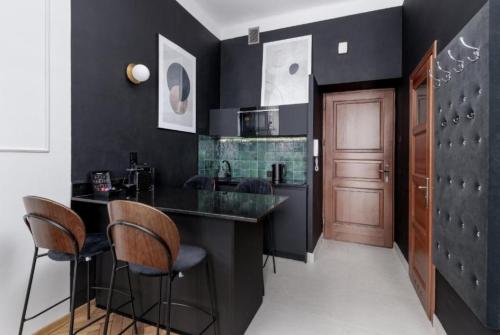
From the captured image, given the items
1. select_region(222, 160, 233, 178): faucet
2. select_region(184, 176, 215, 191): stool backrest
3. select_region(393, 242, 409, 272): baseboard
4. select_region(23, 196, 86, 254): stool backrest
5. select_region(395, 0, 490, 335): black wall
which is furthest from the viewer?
select_region(222, 160, 233, 178): faucet

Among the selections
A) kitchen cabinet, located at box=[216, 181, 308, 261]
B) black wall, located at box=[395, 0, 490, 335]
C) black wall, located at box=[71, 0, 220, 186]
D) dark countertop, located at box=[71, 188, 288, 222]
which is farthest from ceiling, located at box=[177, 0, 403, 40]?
dark countertop, located at box=[71, 188, 288, 222]

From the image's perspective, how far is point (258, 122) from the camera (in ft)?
11.7

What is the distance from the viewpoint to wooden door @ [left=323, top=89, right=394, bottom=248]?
361cm

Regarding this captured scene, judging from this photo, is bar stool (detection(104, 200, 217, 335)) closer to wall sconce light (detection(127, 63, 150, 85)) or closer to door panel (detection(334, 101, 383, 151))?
wall sconce light (detection(127, 63, 150, 85))

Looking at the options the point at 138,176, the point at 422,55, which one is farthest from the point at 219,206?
the point at 422,55

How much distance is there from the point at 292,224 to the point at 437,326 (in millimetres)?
1626

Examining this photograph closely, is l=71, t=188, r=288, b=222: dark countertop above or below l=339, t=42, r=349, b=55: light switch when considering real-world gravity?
below

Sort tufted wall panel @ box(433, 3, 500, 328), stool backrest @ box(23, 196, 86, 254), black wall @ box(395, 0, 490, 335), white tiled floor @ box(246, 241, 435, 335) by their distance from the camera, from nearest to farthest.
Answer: tufted wall panel @ box(433, 3, 500, 328) → stool backrest @ box(23, 196, 86, 254) → black wall @ box(395, 0, 490, 335) → white tiled floor @ box(246, 241, 435, 335)

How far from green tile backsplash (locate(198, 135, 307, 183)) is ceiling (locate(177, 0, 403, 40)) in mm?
1733

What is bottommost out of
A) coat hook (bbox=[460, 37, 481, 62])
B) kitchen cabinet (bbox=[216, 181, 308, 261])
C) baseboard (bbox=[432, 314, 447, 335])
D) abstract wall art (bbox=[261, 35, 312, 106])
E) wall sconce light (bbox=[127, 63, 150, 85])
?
baseboard (bbox=[432, 314, 447, 335])

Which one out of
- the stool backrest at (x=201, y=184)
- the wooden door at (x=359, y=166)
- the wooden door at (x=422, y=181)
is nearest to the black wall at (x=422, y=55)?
the wooden door at (x=422, y=181)

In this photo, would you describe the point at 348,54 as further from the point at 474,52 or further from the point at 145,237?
the point at 145,237

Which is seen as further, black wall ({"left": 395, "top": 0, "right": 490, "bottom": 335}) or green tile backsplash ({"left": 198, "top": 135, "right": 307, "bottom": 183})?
green tile backsplash ({"left": 198, "top": 135, "right": 307, "bottom": 183})

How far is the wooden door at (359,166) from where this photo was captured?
11.8 ft
